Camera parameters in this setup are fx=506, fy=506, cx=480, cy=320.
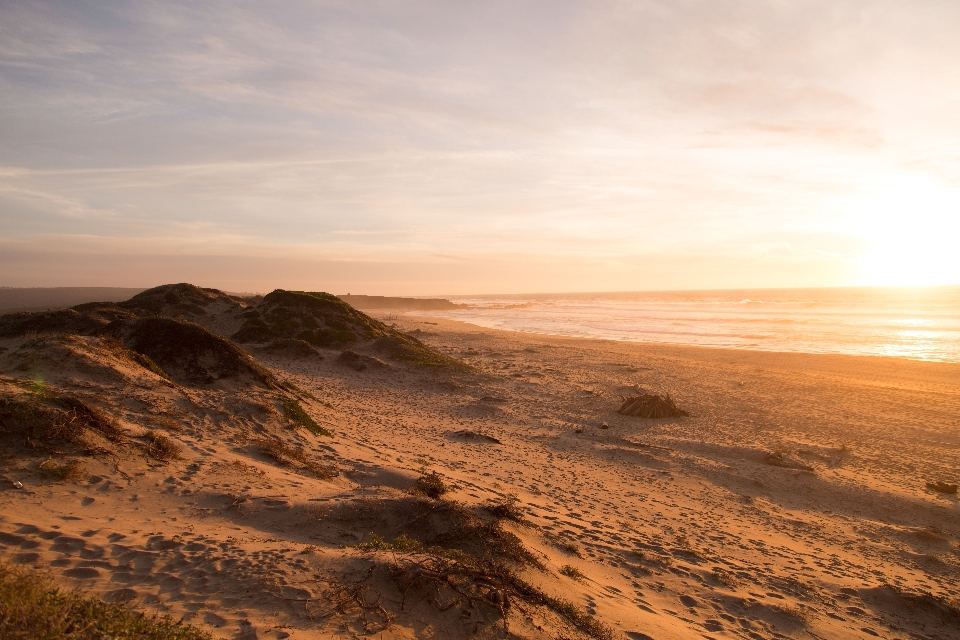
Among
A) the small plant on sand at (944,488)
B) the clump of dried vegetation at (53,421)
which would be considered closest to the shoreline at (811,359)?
the small plant on sand at (944,488)

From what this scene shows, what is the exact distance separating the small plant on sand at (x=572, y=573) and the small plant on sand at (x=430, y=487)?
2250mm

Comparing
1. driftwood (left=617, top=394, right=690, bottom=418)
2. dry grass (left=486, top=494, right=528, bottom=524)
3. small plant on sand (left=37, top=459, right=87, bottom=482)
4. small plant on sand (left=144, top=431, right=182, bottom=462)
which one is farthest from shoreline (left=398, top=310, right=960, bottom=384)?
small plant on sand (left=37, top=459, right=87, bottom=482)

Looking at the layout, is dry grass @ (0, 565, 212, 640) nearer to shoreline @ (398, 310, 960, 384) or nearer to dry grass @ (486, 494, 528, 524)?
dry grass @ (486, 494, 528, 524)

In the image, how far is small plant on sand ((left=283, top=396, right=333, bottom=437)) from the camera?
11320 mm

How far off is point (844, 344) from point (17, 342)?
4310 centimetres

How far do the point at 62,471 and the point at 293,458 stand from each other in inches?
140

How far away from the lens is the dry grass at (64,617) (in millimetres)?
3211

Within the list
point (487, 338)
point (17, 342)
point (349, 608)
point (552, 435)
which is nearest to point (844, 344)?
point (487, 338)

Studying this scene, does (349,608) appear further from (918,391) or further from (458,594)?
(918,391)

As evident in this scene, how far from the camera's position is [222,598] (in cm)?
438

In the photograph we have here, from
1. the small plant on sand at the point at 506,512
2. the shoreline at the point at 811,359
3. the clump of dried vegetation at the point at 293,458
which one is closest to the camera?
the small plant on sand at the point at 506,512

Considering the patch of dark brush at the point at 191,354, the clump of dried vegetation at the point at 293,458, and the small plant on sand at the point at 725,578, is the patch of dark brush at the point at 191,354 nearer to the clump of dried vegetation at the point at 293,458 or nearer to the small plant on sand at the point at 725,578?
the clump of dried vegetation at the point at 293,458

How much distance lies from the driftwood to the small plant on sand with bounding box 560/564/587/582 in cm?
1085

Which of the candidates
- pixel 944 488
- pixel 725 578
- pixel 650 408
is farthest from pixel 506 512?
pixel 650 408
